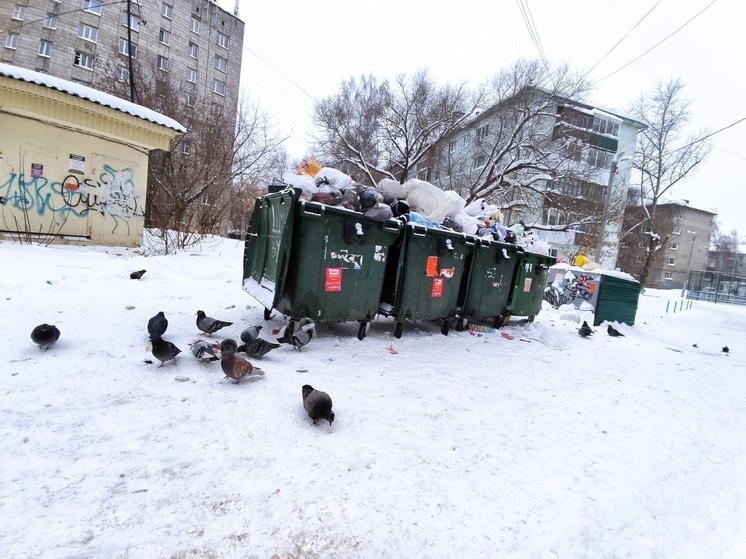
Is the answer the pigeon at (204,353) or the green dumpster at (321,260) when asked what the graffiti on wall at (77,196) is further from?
the pigeon at (204,353)

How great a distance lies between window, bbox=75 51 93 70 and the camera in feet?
87.5

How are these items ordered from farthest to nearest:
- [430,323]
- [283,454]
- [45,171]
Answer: [45,171], [430,323], [283,454]

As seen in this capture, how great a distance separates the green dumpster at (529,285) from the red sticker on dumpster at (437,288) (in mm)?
1811

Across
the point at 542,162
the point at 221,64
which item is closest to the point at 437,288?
the point at 542,162

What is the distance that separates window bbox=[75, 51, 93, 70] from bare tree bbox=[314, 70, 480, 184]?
1879 centimetres

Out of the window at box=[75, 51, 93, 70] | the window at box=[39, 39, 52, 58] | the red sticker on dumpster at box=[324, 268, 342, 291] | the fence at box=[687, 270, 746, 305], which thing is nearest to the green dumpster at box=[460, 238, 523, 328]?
the red sticker on dumpster at box=[324, 268, 342, 291]

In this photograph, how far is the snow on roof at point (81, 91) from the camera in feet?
21.1

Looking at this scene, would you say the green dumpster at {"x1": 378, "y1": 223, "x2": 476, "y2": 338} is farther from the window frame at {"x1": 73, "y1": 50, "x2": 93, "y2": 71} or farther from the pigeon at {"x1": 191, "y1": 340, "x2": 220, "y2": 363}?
the window frame at {"x1": 73, "y1": 50, "x2": 93, "y2": 71}

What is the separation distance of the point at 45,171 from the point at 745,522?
9945 mm

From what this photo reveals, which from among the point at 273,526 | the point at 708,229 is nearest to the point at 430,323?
the point at 273,526

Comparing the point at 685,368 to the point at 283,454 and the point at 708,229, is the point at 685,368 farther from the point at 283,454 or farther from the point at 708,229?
the point at 708,229

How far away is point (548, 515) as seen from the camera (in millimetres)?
1754

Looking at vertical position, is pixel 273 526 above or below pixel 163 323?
below

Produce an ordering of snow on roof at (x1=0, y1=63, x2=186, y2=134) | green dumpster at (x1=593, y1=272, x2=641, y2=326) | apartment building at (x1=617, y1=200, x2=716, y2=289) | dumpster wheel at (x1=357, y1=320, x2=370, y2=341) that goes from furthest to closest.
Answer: apartment building at (x1=617, y1=200, x2=716, y2=289)
green dumpster at (x1=593, y1=272, x2=641, y2=326)
snow on roof at (x1=0, y1=63, x2=186, y2=134)
dumpster wheel at (x1=357, y1=320, x2=370, y2=341)
